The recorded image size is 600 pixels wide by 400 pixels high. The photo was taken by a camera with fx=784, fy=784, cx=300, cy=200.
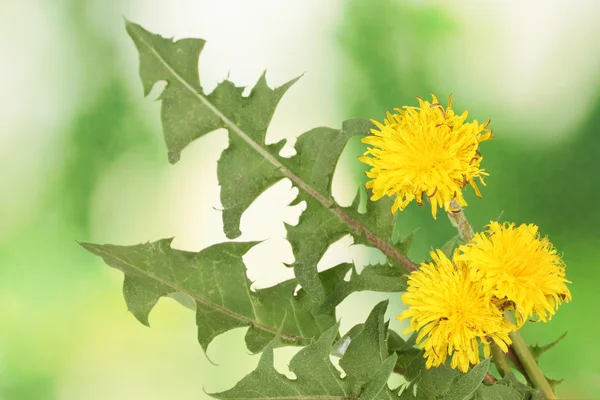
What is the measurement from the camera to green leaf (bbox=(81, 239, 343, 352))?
1.63ft

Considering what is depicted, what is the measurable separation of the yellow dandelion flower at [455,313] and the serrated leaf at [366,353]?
2 cm

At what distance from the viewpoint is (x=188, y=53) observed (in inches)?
20.5

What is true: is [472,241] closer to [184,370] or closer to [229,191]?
[229,191]

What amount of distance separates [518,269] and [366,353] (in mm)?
101

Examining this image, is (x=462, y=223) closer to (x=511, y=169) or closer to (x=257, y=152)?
(x=257, y=152)

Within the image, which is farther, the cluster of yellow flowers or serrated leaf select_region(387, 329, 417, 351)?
serrated leaf select_region(387, 329, 417, 351)

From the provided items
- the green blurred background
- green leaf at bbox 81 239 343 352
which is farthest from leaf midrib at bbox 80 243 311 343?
the green blurred background

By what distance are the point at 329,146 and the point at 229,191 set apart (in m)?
0.08

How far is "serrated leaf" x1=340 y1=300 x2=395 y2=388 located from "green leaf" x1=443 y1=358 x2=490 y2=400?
4 centimetres

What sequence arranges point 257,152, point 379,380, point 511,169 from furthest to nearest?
1. point 511,169
2. point 257,152
3. point 379,380

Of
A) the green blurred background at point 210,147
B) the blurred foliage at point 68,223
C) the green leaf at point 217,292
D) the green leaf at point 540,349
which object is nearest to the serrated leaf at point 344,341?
the green leaf at point 217,292

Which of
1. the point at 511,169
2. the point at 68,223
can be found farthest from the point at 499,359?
the point at 68,223

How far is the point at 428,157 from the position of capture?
0.44m

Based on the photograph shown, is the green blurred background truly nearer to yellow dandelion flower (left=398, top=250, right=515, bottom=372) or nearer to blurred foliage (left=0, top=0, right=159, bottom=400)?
blurred foliage (left=0, top=0, right=159, bottom=400)
